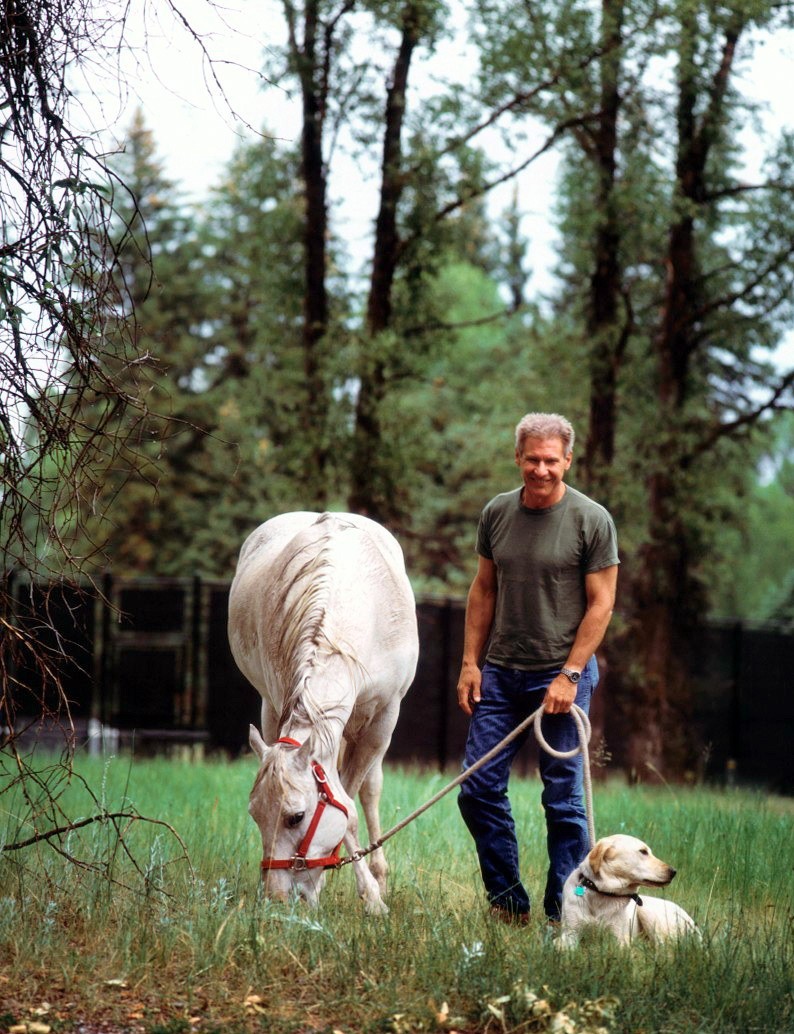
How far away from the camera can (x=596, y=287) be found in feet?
50.6

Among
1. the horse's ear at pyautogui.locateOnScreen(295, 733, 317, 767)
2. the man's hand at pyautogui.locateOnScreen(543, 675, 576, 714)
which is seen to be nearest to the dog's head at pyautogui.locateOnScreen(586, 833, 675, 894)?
the man's hand at pyautogui.locateOnScreen(543, 675, 576, 714)

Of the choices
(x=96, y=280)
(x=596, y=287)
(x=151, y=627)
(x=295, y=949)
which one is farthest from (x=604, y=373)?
(x=295, y=949)

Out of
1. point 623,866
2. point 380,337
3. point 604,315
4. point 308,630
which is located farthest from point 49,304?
point 604,315

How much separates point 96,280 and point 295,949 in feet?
9.57

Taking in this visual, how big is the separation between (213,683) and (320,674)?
1104cm

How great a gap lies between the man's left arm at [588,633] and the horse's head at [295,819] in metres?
1.04

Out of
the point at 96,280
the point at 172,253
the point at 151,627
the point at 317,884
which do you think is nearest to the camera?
the point at 317,884

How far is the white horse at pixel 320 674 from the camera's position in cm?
517

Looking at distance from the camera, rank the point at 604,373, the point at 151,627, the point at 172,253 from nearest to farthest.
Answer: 1. the point at 604,373
2. the point at 151,627
3. the point at 172,253

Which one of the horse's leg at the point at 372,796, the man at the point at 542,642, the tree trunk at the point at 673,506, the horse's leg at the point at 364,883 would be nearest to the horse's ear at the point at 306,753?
the horse's leg at the point at 364,883

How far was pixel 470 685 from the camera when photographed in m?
6.15

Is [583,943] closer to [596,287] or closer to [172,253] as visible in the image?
[596,287]

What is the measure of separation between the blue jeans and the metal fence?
8.75 meters

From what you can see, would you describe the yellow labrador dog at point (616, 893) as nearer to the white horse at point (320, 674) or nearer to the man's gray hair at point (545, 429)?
the white horse at point (320, 674)
